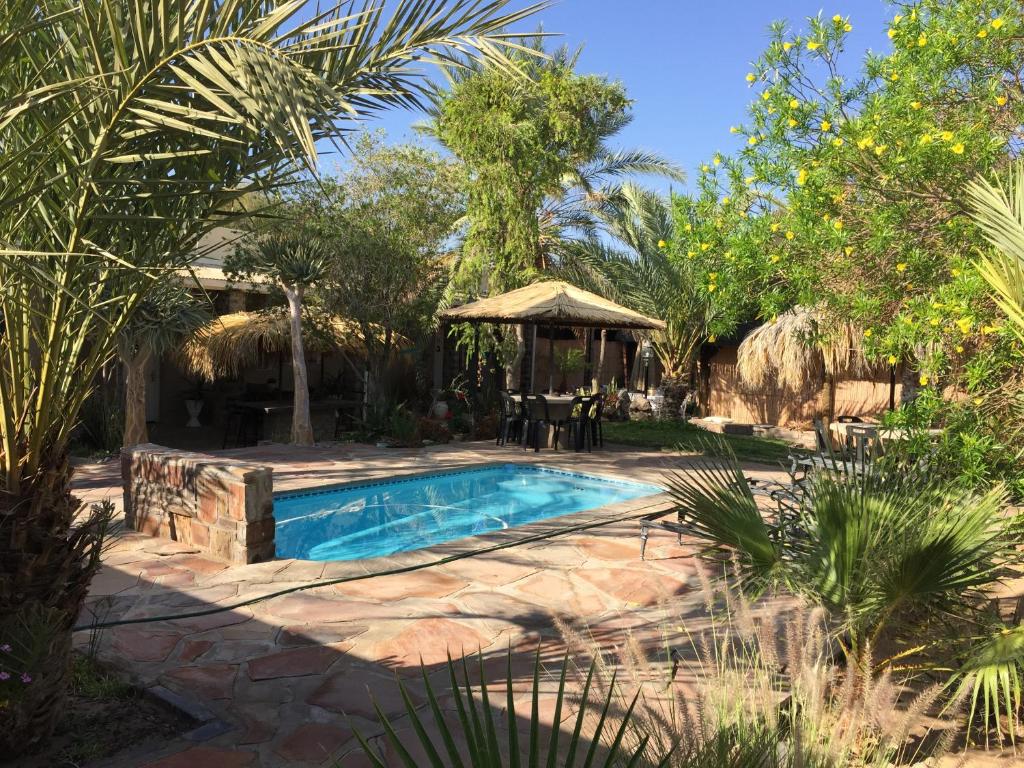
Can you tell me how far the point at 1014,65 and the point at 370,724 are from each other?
20.0 feet

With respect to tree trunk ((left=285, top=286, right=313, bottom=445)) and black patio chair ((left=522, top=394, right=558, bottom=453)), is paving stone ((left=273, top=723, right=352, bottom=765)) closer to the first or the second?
tree trunk ((left=285, top=286, right=313, bottom=445))

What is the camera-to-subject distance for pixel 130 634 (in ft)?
15.0

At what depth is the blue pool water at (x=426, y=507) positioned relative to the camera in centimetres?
845

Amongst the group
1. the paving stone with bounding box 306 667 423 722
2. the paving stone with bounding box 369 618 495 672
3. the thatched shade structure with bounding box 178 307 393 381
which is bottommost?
the paving stone with bounding box 306 667 423 722

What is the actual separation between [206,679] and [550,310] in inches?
361

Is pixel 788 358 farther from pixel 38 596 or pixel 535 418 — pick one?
pixel 38 596

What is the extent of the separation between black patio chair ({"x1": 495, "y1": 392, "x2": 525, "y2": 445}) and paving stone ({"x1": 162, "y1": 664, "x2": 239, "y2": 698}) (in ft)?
31.7

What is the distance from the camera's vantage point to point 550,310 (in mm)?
12469

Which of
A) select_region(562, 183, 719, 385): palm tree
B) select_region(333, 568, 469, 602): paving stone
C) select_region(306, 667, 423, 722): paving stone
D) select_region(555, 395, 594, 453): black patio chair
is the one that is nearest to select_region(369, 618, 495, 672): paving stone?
select_region(306, 667, 423, 722): paving stone

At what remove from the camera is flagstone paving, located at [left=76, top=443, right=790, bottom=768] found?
355 cm

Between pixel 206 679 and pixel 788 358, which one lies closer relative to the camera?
pixel 206 679

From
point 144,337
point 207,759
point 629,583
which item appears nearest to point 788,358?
point 629,583

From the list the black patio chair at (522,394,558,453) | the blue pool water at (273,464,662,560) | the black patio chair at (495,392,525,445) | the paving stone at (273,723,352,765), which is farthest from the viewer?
the black patio chair at (495,392,525,445)

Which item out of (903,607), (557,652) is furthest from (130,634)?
(903,607)
